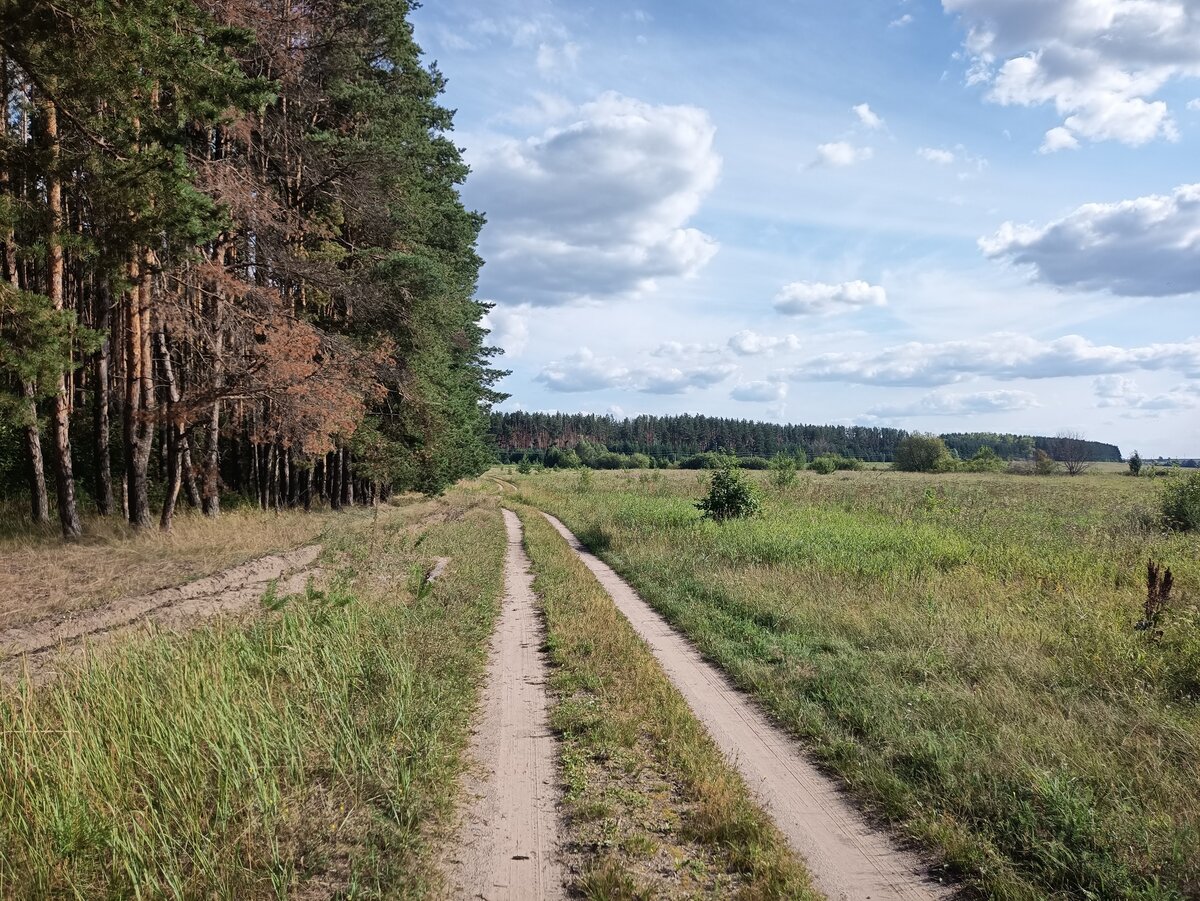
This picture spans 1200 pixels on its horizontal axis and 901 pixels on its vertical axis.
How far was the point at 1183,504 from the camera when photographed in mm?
17562

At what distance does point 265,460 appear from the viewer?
90.8 ft

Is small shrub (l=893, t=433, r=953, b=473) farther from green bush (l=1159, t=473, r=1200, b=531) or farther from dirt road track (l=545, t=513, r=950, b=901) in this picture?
dirt road track (l=545, t=513, r=950, b=901)

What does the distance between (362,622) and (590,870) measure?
16.9ft

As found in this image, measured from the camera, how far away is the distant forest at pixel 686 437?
14812cm

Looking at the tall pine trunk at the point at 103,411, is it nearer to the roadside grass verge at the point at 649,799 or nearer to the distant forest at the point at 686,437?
the roadside grass verge at the point at 649,799

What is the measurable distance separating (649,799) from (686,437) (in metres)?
152

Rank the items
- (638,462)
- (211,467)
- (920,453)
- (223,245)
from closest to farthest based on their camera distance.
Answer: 1. (223,245)
2. (211,467)
3. (920,453)
4. (638,462)

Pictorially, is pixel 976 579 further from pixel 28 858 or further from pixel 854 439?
pixel 854 439

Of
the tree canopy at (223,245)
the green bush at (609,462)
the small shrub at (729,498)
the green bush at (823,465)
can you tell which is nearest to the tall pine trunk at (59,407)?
the tree canopy at (223,245)

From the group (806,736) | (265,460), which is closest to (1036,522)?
(806,736)

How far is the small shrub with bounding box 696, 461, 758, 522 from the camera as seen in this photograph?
20328mm

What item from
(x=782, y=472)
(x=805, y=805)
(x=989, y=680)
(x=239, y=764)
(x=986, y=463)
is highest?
(x=782, y=472)

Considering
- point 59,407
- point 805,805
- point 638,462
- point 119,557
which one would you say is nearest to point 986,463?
point 638,462

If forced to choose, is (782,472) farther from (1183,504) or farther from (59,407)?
(59,407)
